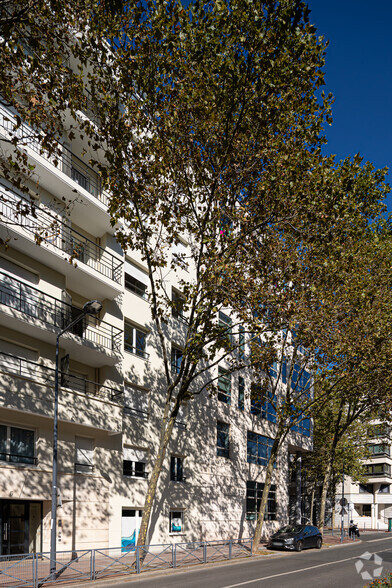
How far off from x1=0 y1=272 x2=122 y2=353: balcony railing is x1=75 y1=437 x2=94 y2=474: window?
139 inches

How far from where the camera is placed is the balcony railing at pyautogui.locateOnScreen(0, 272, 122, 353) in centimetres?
1764

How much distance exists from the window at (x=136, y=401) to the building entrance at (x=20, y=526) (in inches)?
215

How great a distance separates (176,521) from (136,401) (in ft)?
19.9

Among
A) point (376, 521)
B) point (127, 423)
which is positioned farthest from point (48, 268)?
point (376, 521)

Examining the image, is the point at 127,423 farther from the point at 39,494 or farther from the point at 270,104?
the point at 270,104

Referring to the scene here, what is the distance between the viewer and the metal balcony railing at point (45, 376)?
1719cm

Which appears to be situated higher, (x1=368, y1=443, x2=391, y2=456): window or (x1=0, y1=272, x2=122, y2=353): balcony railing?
(x1=0, y1=272, x2=122, y2=353): balcony railing

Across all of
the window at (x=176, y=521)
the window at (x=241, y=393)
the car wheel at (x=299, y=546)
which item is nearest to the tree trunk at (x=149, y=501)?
the window at (x=176, y=521)

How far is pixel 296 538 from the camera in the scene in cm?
2612

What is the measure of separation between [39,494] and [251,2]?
15459mm

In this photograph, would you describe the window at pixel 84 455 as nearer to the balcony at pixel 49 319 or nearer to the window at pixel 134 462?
the window at pixel 134 462

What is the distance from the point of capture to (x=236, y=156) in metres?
15.5

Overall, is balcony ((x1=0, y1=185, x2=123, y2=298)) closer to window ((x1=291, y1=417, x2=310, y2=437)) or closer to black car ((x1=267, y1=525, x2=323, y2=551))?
black car ((x1=267, y1=525, x2=323, y2=551))

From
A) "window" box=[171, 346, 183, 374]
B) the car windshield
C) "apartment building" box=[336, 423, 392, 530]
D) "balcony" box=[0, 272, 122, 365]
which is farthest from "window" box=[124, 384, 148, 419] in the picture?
"apartment building" box=[336, 423, 392, 530]
